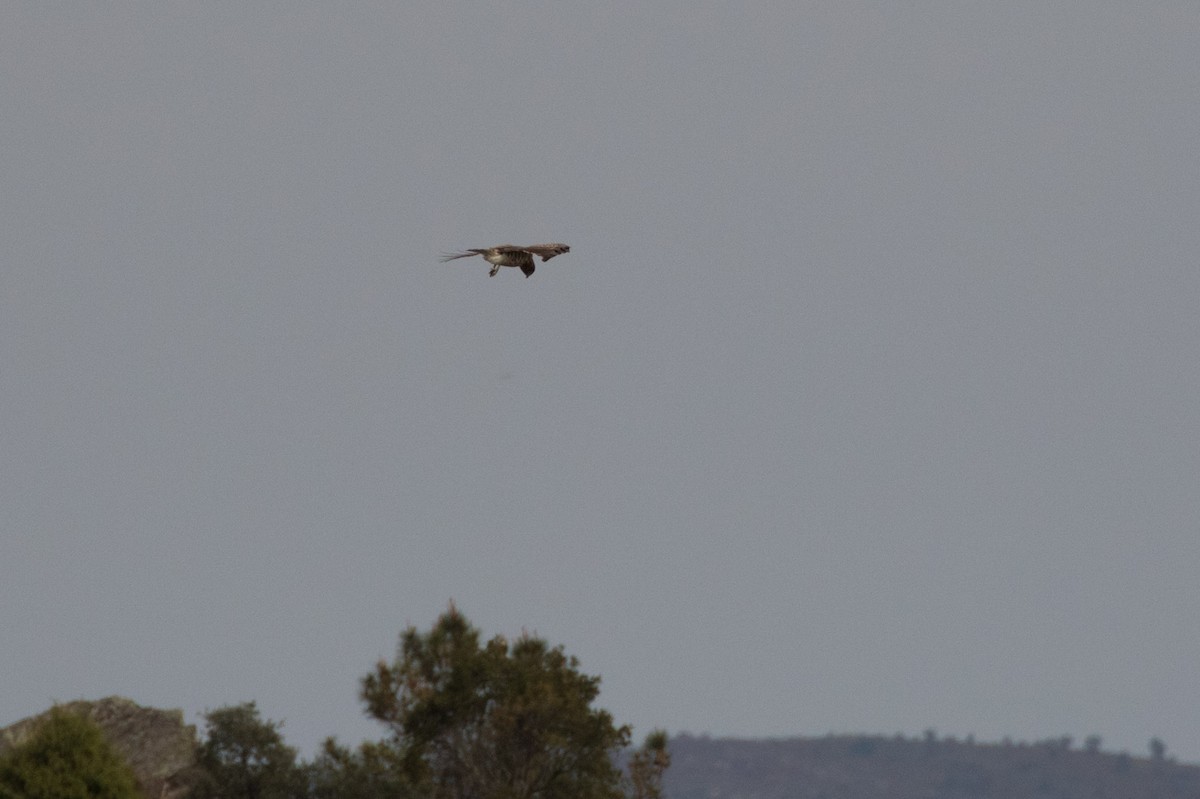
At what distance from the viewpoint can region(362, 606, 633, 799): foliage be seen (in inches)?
2234

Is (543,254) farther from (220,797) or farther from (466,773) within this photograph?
(466,773)

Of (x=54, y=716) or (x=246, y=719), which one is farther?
(x=246, y=719)

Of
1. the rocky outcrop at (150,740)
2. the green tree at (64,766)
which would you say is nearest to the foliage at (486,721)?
the rocky outcrop at (150,740)

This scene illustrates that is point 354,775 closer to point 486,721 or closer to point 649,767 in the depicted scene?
point 486,721

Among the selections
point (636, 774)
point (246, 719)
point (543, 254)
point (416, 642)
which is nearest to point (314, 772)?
point (246, 719)

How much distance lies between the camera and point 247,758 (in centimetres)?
5244

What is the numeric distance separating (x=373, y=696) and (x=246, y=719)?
587cm

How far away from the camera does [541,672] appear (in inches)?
2288

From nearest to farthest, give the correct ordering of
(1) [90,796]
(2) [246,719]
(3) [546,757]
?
(1) [90,796] < (2) [246,719] < (3) [546,757]

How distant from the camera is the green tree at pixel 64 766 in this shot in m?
41.8

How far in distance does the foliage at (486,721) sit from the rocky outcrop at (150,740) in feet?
27.9

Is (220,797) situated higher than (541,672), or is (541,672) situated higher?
(541,672)

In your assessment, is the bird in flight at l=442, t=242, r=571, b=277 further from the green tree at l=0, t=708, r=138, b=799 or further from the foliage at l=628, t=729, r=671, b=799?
the foliage at l=628, t=729, r=671, b=799

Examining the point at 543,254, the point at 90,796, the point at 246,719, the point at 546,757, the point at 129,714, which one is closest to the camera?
the point at 543,254
